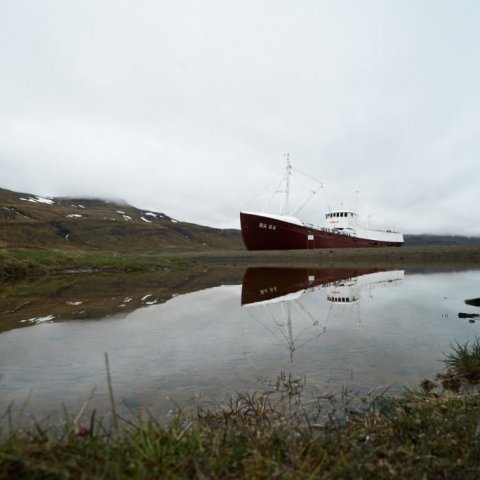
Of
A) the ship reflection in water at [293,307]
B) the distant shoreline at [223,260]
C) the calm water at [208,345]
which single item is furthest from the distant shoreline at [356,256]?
the calm water at [208,345]

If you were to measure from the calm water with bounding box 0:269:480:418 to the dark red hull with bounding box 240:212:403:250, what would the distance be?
6098 cm

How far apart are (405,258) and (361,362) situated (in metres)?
76.6

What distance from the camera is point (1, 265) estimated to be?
41312 millimetres

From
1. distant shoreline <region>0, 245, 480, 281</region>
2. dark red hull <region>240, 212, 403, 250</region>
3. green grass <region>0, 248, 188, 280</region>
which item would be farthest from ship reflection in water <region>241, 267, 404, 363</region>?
dark red hull <region>240, 212, 403, 250</region>

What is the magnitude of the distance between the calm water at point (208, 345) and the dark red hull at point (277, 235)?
200 feet

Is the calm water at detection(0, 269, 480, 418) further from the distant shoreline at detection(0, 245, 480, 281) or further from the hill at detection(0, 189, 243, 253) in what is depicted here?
the hill at detection(0, 189, 243, 253)

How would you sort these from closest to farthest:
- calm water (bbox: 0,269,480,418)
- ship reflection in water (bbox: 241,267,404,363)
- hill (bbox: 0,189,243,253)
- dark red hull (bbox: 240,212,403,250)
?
calm water (bbox: 0,269,480,418), ship reflection in water (bbox: 241,267,404,363), dark red hull (bbox: 240,212,403,250), hill (bbox: 0,189,243,253)

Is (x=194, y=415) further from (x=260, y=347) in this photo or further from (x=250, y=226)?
(x=250, y=226)

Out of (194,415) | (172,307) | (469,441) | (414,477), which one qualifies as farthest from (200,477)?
(172,307)

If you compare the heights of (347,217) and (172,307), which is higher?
(347,217)

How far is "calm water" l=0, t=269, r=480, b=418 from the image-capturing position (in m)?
8.76

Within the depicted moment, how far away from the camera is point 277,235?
3415 inches

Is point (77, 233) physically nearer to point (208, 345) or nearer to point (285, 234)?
point (285, 234)

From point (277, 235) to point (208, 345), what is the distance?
74747 mm
